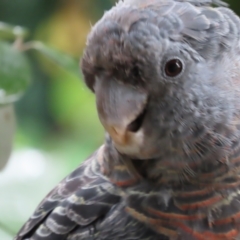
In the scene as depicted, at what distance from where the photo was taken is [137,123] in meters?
0.52

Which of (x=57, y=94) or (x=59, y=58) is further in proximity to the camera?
(x=57, y=94)

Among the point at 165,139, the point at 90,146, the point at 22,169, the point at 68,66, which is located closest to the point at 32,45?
the point at 68,66

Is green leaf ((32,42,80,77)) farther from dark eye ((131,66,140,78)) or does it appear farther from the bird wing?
dark eye ((131,66,140,78))

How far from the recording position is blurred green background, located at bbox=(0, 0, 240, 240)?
4.90ft

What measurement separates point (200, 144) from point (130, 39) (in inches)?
6.5

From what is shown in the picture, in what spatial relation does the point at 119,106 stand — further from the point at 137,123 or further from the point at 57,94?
the point at 57,94

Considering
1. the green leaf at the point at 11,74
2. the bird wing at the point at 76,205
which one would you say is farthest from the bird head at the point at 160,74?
the green leaf at the point at 11,74

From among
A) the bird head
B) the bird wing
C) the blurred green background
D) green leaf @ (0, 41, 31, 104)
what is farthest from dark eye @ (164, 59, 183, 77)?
the blurred green background

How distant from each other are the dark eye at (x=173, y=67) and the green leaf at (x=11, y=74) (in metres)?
0.34

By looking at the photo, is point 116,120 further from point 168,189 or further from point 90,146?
point 90,146

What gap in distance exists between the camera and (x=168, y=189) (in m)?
0.61

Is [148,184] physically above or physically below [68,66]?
below

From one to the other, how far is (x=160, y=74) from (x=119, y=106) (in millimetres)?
57

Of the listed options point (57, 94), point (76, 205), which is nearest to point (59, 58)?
point (76, 205)
